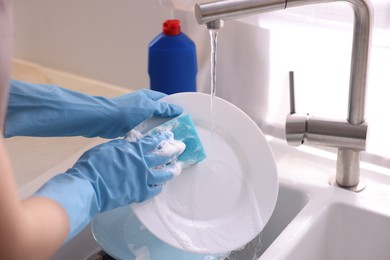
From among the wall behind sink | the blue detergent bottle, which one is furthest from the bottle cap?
the wall behind sink

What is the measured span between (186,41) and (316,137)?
1.26ft

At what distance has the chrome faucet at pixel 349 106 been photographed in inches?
33.8

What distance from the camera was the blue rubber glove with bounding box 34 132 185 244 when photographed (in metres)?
0.72

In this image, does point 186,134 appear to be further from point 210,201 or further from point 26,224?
point 26,224

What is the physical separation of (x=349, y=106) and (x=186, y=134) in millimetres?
300

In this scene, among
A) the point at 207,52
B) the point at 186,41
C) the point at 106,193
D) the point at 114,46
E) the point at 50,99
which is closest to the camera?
the point at 106,193

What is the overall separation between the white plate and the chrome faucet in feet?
0.28

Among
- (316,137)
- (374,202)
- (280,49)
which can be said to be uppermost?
(280,49)

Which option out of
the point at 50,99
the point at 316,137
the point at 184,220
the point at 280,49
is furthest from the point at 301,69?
the point at 50,99

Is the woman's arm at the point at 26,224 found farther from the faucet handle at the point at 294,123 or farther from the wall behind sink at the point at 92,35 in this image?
the wall behind sink at the point at 92,35

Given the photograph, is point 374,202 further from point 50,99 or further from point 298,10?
point 50,99

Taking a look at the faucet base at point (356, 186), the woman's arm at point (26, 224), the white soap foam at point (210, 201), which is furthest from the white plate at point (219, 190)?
the woman's arm at point (26, 224)

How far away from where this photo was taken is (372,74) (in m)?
1.10

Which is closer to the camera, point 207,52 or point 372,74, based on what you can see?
point 372,74
